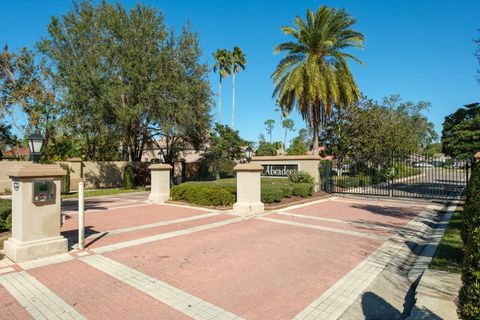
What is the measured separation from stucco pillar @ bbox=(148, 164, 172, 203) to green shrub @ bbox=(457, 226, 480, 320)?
13964mm

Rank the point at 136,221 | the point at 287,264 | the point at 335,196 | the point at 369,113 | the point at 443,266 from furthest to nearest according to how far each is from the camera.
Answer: the point at 369,113
the point at 335,196
the point at 136,221
the point at 287,264
the point at 443,266

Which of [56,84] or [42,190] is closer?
[42,190]

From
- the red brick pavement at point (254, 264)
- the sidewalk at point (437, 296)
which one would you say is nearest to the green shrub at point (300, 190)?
the red brick pavement at point (254, 264)

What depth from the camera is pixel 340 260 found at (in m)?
6.38

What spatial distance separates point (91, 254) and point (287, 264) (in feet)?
13.6

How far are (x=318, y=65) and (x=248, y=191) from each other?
45.2 ft

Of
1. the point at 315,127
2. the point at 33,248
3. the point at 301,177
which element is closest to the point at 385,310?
the point at 33,248

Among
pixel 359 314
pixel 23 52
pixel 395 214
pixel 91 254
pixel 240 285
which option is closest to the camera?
pixel 359 314

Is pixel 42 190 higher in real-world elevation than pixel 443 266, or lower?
higher

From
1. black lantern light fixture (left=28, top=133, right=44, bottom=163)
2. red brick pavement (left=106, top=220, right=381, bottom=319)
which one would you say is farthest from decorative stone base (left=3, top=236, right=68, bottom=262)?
black lantern light fixture (left=28, top=133, right=44, bottom=163)

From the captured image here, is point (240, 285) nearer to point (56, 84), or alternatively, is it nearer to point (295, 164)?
point (295, 164)

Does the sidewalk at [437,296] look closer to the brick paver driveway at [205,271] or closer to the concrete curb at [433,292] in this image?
the concrete curb at [433,292]

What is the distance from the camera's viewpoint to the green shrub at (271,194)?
44.3 ft

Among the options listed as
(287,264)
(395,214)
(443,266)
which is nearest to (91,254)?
(287,264)
